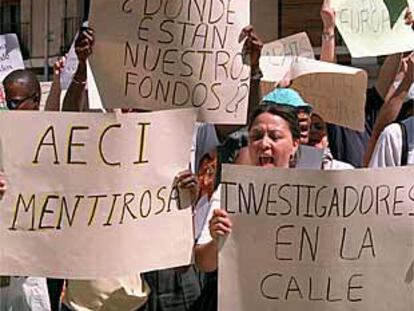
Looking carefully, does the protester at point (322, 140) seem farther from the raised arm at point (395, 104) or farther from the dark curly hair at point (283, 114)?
the dark curly hair at point (283, 114)

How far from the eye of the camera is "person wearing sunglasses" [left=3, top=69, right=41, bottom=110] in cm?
344

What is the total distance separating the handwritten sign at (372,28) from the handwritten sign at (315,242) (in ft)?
3.04

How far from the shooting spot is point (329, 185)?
8.59 feet

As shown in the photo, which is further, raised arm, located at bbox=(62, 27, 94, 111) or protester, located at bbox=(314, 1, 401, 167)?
protester, located at bbox=(314, 1, 401, 167)

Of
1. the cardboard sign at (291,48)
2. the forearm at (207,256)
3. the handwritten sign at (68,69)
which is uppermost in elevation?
the cardboard sign at (291,48)

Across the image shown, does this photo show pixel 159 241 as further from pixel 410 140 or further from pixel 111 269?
pixel 410 140

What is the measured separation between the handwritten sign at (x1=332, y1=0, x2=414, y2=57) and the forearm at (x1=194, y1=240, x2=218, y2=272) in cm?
106

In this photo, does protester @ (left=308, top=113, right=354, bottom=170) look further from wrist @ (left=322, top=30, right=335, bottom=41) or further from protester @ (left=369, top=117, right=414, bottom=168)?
wrist @ (left=322, top=30, right=335, bottom=41)

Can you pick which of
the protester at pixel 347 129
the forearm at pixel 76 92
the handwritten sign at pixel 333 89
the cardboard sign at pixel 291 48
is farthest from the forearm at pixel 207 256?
the cardboard sign at pixel 291 48

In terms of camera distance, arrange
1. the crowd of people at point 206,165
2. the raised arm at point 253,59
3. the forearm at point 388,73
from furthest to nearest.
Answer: the forearm at point 388,73, the raised arm at point 253,59, the crowd of people at point 206,165

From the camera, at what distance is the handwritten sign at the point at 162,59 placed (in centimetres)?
279

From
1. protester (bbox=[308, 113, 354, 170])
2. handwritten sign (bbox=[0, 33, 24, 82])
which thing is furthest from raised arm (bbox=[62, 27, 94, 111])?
handwritten sign (bbox=[0, 33, 24, 82])

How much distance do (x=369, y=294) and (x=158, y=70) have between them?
0.72m

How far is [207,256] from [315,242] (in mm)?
246
